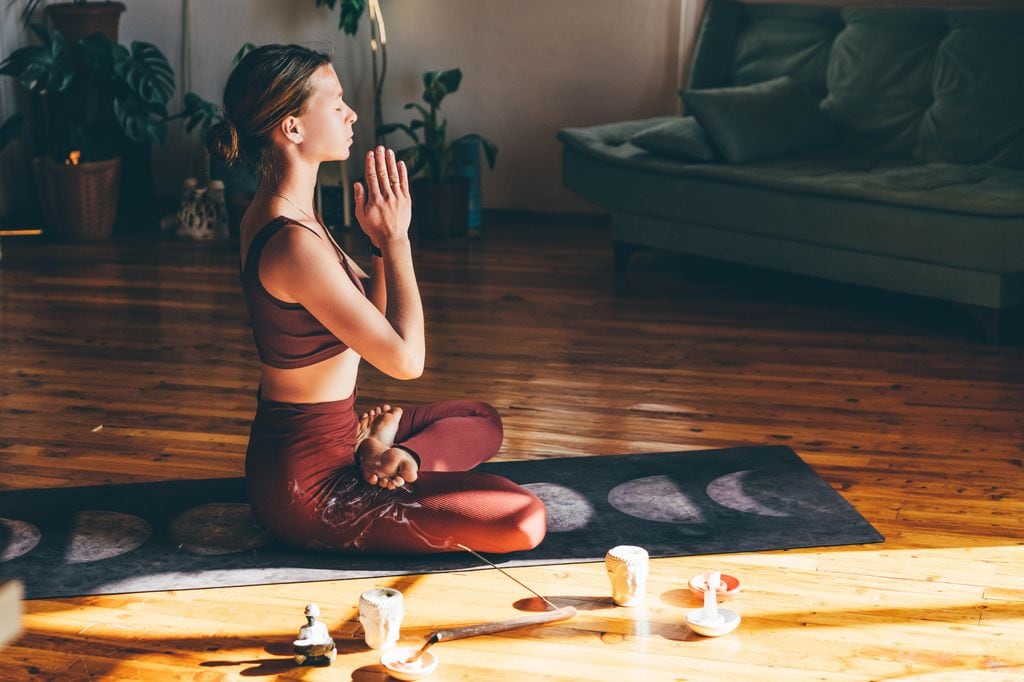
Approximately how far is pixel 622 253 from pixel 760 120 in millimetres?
697

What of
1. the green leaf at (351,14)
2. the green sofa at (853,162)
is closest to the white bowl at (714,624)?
the green sofa at (853,162)

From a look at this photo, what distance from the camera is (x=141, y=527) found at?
8.46ft

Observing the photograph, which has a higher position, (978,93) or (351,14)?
(351,14)

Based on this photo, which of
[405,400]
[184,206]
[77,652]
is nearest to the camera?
[77,652]

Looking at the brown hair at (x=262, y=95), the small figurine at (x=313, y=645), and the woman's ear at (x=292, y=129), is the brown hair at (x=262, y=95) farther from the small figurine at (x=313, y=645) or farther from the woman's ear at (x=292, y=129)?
the small figurine at (x=313, y=645)

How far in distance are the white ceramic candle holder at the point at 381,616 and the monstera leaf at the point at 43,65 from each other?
373 cm

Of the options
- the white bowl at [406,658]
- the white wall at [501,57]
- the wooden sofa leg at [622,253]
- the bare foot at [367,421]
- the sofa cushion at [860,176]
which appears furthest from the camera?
the white wall at [501,57]

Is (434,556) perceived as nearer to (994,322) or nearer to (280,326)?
(280,326)

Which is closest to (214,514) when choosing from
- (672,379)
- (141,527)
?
(141,527)

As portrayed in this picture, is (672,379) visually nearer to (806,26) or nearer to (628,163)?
(628,163)

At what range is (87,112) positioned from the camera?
5.52 metres

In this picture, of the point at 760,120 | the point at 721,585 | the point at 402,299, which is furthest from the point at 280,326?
the point at 760,120

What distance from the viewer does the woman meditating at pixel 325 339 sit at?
2.21 meters

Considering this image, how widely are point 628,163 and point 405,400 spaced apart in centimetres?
158
